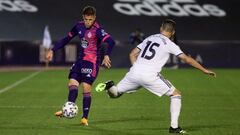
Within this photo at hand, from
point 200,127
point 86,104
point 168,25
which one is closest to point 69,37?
point 86,104

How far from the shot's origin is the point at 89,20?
12773mm

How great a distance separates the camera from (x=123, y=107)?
54.6 ft

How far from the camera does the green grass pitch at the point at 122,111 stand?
40.9 ft

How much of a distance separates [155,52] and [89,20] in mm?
1549

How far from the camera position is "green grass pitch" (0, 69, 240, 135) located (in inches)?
491

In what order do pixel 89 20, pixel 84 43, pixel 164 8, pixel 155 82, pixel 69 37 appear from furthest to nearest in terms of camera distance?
pixel 164 8 < pixel 69 37 < pixel 84 43 < pixel 89 20 < pixel 155 82

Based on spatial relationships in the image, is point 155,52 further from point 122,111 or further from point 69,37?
point 122,111

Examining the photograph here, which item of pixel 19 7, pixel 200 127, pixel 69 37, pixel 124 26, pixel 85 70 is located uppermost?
pixel 19 7

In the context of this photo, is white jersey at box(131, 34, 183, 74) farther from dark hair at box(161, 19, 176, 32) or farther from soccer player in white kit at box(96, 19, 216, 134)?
dark hair at box(161, 19, 176, 32)

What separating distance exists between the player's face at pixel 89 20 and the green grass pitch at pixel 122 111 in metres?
1.82

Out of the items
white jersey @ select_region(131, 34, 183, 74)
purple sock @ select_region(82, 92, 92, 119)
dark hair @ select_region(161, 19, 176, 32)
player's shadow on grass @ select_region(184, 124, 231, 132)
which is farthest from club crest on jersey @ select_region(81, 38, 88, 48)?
player's shadow on grass @ select_region(184, 124, 231, 132)

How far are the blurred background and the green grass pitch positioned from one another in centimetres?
915

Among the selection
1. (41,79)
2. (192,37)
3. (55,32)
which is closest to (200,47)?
(192,37)

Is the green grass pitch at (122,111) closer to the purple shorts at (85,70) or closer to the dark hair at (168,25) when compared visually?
the purple shorts at (85,70)
